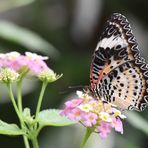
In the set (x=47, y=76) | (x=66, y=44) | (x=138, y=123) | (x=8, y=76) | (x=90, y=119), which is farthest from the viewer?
(x=66, y=44)

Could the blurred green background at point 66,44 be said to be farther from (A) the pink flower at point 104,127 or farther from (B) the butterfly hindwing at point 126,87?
A: (A) the pink flower at point 104,127

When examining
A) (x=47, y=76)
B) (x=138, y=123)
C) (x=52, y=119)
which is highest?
(x=47, y=76)

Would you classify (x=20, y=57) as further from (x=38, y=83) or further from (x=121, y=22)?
(x=38, y=83)

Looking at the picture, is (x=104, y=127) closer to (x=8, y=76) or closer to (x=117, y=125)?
(x=117, y=125)

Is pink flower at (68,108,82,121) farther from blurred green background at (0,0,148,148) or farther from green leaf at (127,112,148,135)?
blurred green background at (0,0,148,148)

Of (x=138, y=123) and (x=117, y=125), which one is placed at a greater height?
(x=117, y=125)

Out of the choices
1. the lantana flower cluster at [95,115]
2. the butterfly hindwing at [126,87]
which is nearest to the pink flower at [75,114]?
the lantana flower cluster at [95,115]

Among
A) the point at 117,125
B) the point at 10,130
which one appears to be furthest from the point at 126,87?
the point at 10,130
